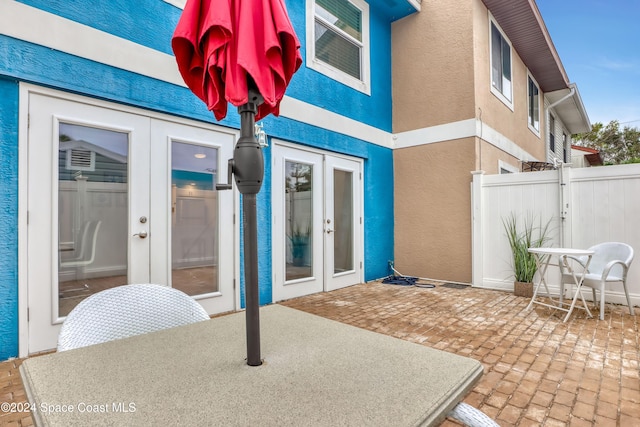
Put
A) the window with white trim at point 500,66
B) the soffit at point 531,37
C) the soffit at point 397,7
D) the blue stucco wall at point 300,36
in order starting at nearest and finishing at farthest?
the blue stucco wall at point 300,36 < the soffit at point 397,7 < the soffit at point 531,37 < the window with white trim at point 500,66

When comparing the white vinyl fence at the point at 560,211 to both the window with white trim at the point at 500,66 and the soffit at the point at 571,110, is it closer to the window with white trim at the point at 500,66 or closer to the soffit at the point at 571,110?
the window with white trim at the point at 500,66

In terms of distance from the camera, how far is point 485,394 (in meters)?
2.17

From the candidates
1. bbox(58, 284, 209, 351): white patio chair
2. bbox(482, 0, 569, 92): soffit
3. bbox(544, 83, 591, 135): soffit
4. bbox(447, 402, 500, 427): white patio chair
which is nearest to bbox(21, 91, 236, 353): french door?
bbox(58, 284, 209, 351): white patio chair

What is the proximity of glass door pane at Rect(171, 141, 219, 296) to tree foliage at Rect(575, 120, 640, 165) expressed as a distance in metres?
27.3

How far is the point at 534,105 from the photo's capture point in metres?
8.97

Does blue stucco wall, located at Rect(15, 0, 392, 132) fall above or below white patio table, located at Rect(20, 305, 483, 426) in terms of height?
above

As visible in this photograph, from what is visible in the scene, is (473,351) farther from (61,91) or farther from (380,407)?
(61,91)

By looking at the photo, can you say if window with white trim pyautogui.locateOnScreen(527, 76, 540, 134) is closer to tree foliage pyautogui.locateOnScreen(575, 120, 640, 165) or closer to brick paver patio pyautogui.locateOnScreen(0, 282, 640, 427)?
brick paver patio pyautogui.locateOnScreen(0, 282, 640, 427)

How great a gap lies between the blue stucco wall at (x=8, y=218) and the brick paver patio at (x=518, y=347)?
0.23 metres

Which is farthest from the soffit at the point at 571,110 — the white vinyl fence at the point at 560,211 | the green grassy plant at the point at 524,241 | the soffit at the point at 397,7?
the green grassy plant at the point at 524,241

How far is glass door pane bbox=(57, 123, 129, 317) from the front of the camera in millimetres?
2955

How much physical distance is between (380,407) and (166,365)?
63 cm

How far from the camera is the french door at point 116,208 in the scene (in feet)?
9.25

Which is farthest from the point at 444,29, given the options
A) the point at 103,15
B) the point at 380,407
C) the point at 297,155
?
the point at 380,407
